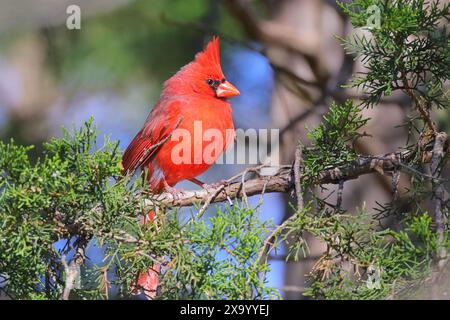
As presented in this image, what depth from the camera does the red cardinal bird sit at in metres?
3.41

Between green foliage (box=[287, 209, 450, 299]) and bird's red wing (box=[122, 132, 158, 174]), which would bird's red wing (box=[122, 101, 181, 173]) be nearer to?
bird's red wing (box=[122, 132, 158, 174])

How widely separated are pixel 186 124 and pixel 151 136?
184mm

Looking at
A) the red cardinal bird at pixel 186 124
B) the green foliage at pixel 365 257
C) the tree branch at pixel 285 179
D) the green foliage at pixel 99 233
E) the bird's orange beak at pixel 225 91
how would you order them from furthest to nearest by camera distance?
the bird's orange beak at pixel 225 91 → the red cardinal bird at pixel 186 124 → the tree branch at pixel 285 179 → the green foliage at pixel 99 233 → the green foliage at pixel 365 257

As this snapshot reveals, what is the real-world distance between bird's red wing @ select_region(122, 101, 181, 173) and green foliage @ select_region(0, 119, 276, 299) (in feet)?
4.36

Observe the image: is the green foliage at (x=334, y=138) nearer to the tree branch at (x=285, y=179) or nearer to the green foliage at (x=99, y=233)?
the tree branch at (x=285, y=179)

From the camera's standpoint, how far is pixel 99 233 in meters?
2.01

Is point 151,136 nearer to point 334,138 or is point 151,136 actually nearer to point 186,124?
point 186,124

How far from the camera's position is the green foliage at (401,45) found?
2139mm

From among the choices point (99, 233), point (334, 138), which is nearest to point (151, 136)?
point (334, 138)

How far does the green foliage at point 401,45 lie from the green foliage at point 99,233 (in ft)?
2.04

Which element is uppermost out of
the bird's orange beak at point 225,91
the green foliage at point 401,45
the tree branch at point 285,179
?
the bird's orange beak at point 225,91

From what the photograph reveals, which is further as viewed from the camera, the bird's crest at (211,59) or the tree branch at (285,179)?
the bird's crest at (211,59)

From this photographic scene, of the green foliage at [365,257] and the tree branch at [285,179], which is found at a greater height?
the tree branch at [285,179]

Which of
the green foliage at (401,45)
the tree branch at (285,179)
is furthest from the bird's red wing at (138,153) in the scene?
the green foliage at (401,45)
